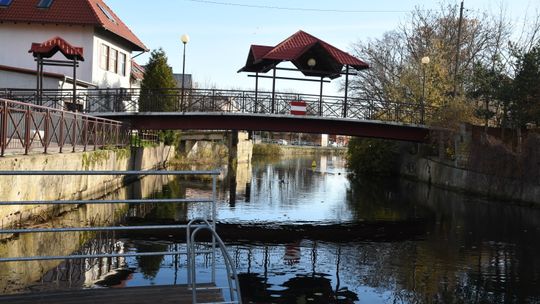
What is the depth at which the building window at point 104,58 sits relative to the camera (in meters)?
37.7

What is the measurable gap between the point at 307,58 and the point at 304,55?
13.0 inches

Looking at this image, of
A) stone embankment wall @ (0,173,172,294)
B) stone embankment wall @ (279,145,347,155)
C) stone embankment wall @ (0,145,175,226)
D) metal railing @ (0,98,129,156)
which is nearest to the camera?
stone embankment wall @ (0,173,172,294)

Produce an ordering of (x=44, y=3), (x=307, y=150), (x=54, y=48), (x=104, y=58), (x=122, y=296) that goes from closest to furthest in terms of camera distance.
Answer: (x=122, y=296) → (x=54, y=48) → (x=44, y=3) → (x=104, y=58) → (x=307, y=150)

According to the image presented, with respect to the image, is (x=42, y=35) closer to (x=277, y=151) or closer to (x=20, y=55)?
(x=20, y=55)

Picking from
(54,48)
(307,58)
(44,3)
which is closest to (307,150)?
(44,3)

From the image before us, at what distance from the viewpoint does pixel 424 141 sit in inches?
1261

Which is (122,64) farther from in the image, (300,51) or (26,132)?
(26,132)

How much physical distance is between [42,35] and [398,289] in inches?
1260

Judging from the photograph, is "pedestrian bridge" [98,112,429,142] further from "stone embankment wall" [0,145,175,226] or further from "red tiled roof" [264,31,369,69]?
"red tiled roof" [264,31,369,69]

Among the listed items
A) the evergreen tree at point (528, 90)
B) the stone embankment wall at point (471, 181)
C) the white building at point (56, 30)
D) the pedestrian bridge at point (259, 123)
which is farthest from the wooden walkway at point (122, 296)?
the white building at point (56, 30)

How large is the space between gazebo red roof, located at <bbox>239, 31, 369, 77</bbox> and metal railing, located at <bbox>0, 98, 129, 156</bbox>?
8.40 m

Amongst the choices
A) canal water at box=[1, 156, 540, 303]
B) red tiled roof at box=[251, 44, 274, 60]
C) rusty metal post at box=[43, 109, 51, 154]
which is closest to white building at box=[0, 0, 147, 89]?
red tiled roof at box=[251, 44, 274, 60]

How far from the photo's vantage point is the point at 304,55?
100 ft

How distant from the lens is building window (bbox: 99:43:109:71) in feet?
124
